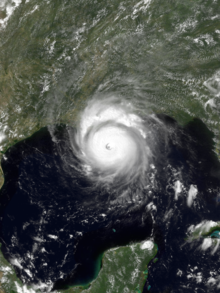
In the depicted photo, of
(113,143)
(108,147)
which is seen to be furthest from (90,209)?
(113,143)

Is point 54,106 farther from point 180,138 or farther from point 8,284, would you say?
point 8,284

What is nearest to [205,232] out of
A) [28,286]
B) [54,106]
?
[28,286]

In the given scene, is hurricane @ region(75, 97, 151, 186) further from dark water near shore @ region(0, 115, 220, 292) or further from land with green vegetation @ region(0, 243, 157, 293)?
land with green vegetation @ region(0, 243, 157, 293)

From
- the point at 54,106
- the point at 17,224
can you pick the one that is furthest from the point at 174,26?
the point at 17,224

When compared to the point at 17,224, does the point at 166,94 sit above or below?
above

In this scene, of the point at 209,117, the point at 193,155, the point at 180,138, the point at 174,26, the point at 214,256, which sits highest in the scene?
the point at 174,26

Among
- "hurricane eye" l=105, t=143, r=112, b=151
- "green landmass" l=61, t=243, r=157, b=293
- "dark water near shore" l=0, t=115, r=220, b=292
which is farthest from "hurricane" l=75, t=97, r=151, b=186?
"green landmass" l=61, t=243, r=157, b=293

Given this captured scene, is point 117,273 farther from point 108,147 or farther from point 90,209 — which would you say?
point 108,147

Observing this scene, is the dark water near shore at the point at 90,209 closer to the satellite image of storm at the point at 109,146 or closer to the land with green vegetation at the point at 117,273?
the satellite image of storm at the point at 109,146
